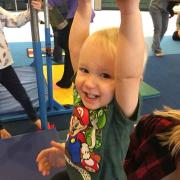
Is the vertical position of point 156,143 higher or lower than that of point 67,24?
lower

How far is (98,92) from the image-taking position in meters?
0.69

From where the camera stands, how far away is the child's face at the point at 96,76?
0.67 m

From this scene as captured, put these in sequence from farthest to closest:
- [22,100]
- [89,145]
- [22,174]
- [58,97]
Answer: [58,97]
[22,100]
[22,174]
[89,145]

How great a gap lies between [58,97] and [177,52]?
243 cm

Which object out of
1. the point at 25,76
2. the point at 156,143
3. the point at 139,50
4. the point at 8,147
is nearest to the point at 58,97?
the point at 25,76

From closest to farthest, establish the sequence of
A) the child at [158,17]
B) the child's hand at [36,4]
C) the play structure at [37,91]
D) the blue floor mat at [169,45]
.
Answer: the child's hand at [36,4], the play structure at [37,91], the child at [158,17], the blue floor mat at [169,45]

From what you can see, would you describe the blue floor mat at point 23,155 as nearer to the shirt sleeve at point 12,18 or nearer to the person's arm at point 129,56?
the shirt sleeve at point 12,18

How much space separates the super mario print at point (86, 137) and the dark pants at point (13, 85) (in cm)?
109

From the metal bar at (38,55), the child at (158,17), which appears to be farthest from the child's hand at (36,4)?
the child at (158,17)

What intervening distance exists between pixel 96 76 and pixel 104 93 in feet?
0.15

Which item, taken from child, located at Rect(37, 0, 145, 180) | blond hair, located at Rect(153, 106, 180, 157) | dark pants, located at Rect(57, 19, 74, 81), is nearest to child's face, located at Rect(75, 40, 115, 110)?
child, located at Rect(37, 0, 145, 180)

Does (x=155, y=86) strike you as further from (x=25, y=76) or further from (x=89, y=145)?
(x=89, y=145)

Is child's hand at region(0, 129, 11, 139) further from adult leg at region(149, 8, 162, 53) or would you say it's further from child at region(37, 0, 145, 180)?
adult leg at region(149, 8, 162, 53)

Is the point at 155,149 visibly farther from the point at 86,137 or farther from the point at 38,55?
the point at 38,55
